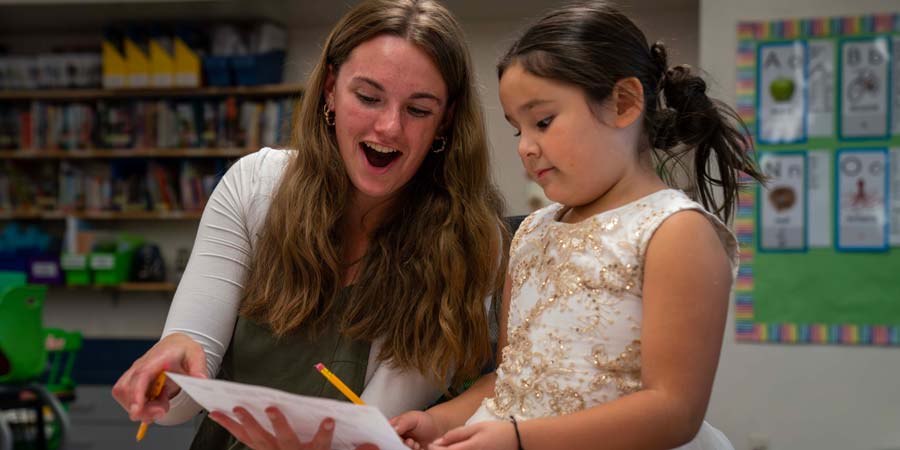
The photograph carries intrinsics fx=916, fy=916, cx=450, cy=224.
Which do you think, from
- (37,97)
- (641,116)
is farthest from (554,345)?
(37,97)

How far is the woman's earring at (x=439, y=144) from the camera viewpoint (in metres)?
1.58

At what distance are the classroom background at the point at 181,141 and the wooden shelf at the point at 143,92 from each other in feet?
0.04

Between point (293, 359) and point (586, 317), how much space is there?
640 millimetres

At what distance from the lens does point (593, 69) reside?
1.07 meters

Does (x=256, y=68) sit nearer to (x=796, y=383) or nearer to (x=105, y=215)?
(x=105, y=215)

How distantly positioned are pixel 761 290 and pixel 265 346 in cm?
314

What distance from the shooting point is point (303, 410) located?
39.1 inches

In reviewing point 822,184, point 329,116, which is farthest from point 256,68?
point 329,116

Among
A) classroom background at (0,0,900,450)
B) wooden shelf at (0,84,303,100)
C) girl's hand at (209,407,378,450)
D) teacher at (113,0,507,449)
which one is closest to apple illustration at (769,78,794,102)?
classroom background at (0,0,900,450)

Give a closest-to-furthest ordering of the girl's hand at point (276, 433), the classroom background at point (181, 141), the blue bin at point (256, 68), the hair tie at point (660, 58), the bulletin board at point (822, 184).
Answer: the girl's hand at point (276, 433), the hair tie at point (660, 58), the bulletin board at point (822, 184), the classroom background at point (181, 141), the blue bin at point (256, 68)

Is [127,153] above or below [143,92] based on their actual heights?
below

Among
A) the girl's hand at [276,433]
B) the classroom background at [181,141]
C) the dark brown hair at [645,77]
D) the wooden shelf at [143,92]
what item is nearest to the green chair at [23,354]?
the classroom background at [181,141]

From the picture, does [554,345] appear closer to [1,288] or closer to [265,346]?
[265,346]

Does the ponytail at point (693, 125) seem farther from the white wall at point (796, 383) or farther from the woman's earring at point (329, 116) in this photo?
the white wall at point (796, 383)
